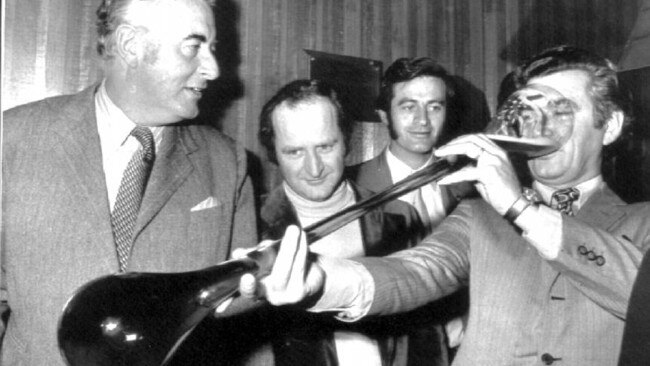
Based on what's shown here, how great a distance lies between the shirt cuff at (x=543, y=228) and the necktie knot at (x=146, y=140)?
105 cm

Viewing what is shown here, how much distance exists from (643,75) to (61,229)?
4.08 m

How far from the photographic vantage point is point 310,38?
3479 mm

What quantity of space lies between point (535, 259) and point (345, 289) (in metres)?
0.55

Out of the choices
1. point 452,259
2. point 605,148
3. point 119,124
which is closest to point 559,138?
point 605,148

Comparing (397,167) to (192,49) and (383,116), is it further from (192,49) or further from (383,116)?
(192,49)

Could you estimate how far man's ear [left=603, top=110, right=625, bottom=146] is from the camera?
1.90 meters

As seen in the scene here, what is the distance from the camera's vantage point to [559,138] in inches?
70.4

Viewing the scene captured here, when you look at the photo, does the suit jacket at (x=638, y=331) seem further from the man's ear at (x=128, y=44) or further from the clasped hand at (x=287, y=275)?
the man's ear at (x=128, y=44)

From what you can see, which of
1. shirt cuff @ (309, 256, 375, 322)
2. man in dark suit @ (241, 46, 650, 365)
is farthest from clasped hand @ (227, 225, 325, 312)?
shirt cuff @ (309, 256, 375, 322)

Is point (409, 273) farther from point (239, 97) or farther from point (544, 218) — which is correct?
point (239, 97)

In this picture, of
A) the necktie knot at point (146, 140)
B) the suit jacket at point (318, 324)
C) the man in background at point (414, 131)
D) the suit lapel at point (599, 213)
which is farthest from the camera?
the man in background at point (414, 131)

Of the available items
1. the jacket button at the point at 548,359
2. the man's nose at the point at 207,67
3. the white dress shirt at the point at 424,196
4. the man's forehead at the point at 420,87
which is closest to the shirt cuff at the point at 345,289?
the jacket button at the point at 548,359

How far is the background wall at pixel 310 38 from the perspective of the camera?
267 centimetres

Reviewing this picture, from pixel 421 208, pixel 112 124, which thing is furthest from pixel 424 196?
pixel 112 124
